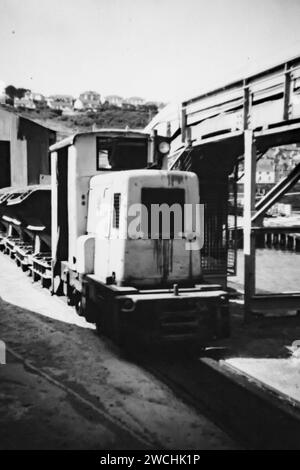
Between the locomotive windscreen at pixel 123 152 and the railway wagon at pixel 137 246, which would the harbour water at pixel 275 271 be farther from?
the railway wagon at pixel 137 246

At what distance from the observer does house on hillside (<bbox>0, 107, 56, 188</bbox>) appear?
2125cm

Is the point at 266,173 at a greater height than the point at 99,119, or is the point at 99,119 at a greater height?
the point at 99,119

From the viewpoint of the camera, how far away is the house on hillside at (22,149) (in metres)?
21.2

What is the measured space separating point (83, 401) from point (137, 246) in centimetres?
241

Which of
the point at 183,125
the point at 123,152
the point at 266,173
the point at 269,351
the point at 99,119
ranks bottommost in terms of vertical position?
the point at 269,351

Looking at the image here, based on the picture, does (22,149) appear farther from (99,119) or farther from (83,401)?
(99,119)

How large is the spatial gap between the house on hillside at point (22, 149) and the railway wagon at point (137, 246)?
44.5 feet

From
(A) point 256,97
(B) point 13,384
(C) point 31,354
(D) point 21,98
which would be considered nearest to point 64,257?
(C) point 31,354

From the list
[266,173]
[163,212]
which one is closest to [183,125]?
[163,212]

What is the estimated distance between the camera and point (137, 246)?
6.70 meters

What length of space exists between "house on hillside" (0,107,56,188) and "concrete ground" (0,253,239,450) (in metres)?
14.5

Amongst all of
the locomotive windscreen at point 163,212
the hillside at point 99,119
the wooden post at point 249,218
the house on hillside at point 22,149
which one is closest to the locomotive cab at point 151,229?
the locomotive windscreen at point 163,212

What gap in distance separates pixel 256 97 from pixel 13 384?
6409mm
